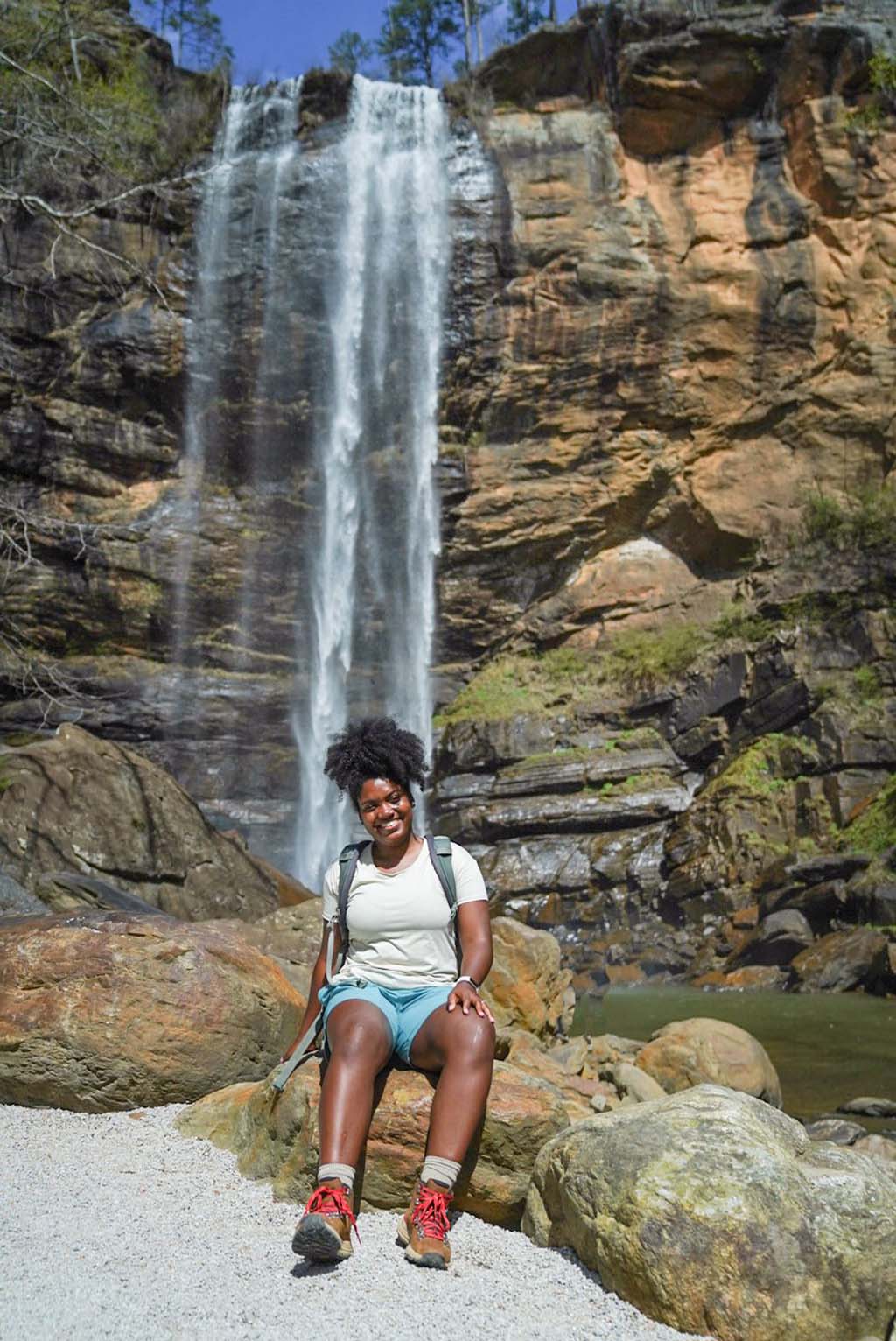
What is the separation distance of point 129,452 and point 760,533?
12.1m

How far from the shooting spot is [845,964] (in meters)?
12.1

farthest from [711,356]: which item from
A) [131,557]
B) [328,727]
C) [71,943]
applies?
[71,943]

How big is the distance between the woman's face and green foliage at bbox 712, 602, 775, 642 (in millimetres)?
16018

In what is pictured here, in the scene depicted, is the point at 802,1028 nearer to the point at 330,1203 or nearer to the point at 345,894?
the point at 345,894

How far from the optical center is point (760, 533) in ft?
67.4

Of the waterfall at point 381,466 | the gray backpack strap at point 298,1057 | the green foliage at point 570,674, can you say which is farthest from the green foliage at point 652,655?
the gray backpack strap at point 298,1057

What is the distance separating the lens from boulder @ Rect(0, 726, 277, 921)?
10.3 m

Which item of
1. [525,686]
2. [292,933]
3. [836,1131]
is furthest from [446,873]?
[525,686]

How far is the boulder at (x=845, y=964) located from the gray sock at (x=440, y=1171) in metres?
9.87

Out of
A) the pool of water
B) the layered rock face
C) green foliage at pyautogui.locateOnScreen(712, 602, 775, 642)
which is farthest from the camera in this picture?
the layered rock face

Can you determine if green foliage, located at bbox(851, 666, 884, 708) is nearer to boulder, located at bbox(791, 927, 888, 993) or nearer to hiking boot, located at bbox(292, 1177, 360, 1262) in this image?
boulder, located at bbox(791, 927, 888, 993)

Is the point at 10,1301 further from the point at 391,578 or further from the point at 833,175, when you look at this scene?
the point at 833,175

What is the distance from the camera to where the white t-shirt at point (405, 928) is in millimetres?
3422

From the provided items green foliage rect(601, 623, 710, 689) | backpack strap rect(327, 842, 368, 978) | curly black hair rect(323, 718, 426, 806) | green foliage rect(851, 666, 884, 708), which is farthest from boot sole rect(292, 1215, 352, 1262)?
green foliage rect(601, 623, 710, 689)
